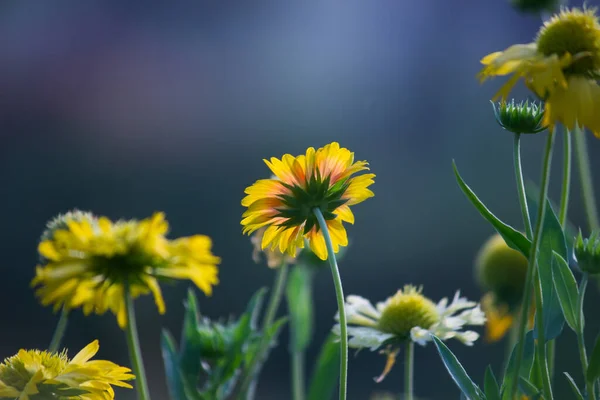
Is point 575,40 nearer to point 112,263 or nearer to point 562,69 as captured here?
point 562,69

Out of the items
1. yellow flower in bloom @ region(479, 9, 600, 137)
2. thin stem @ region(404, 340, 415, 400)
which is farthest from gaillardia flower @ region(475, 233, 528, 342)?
yellow flower in bloom @ region(479, 9, 600, 137)

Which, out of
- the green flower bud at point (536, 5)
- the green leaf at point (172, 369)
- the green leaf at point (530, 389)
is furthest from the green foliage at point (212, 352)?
the green flower bud at point (536, 5)

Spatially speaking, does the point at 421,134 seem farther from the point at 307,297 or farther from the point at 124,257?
the point at 124,257

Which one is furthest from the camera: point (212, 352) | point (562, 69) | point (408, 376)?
point (212, 352)

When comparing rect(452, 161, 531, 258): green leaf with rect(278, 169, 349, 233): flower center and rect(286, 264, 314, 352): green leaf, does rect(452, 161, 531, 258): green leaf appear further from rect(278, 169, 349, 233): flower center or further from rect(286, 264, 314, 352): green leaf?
rect(286, 264, 314, 352): green leaf

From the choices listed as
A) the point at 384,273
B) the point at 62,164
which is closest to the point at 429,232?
the point at 384,273

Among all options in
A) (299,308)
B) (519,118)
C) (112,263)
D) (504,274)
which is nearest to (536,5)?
(504,274)
